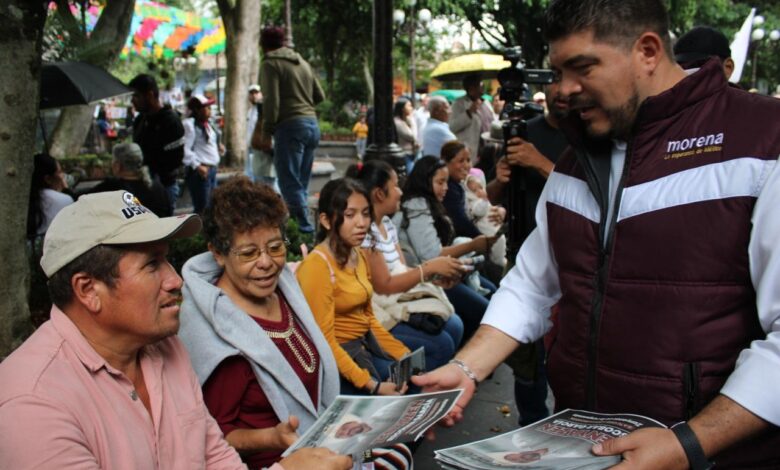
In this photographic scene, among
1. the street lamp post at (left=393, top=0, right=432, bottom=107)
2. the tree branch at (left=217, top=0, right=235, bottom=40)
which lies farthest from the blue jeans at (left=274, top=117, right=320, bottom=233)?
the street lamp post at (left=393, top=0, right=432, bottom=107)

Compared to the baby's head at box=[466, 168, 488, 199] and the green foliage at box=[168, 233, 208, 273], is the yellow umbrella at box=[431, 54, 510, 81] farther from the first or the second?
the green foliage at box=[168, 233, 208, 273]

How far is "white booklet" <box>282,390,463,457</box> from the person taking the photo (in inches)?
78.1

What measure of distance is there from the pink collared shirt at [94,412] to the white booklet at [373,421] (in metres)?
0.37

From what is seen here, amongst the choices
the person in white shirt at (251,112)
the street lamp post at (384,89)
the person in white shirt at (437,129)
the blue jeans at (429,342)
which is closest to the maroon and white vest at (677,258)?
the blue jeans at (429,342)

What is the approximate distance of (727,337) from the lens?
1750mm

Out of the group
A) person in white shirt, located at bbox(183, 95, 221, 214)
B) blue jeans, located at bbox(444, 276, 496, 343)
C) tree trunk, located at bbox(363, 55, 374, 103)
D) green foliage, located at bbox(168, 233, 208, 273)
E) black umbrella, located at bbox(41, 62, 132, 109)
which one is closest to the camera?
blue jeans, located at bbox(444, 276, 496, 343)

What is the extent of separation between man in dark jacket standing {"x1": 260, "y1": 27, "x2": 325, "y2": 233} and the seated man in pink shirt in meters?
5.87

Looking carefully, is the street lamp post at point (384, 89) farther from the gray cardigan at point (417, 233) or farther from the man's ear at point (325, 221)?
the man's ear at point (325, 221)

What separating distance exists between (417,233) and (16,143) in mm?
2893

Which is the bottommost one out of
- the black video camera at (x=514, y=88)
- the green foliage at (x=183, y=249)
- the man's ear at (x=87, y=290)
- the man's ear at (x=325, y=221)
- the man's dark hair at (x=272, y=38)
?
the green foliage at (x=183, y=249)

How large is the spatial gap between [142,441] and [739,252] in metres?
1.62

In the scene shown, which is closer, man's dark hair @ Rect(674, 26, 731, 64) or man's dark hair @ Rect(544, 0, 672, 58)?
man's dark hair @ Rect(544, 0, 672, 58)

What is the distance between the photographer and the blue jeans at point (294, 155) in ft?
26.6

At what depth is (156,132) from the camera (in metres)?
8.38
